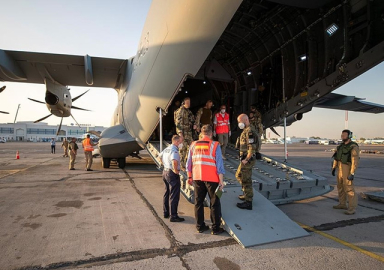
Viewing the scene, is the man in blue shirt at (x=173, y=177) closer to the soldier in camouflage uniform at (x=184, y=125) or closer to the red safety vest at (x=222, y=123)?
the soldier in camouflage uniform at (x=184, y=125)

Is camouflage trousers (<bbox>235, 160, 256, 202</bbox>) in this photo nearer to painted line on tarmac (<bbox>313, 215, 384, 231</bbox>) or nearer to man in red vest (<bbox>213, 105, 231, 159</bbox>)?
painted line on tarmac (<bbox>313, 215, 384, 231</bbox>)

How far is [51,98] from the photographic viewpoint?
394 inches

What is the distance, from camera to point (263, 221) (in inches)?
142

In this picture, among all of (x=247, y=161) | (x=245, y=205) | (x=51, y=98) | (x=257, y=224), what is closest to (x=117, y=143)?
(x=51, y=98)

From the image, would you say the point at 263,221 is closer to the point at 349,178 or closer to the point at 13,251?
the point at 349,178

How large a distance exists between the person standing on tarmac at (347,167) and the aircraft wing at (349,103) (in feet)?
19.2

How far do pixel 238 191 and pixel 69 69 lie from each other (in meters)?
8.79

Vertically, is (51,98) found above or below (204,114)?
above

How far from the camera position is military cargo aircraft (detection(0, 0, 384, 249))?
424cm

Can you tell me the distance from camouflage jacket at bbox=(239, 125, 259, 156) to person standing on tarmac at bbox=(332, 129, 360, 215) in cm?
200

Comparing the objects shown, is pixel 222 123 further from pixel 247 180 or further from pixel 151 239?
pixel 151 239

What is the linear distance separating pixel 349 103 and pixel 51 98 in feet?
43.7

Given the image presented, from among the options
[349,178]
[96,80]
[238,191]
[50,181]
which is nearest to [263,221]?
[238,191]

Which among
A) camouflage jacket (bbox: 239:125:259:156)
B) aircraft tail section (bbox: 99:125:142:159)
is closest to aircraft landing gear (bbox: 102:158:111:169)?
aircraft tail section (bbox: 99:125:142:159)
